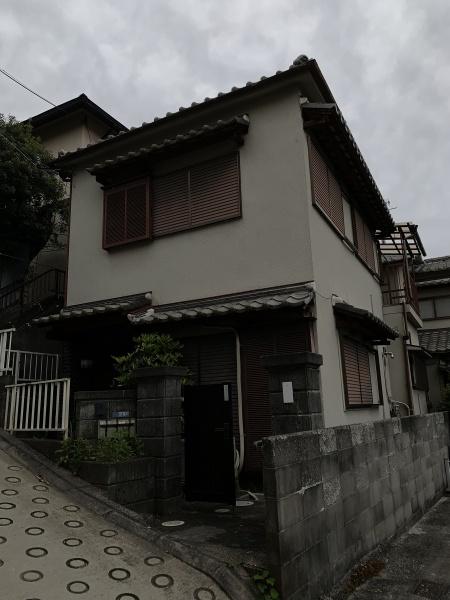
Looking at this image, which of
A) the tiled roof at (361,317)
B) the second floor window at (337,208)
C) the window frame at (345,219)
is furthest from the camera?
the second floor window at (337,208)

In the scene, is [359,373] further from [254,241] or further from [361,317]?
[254,241]

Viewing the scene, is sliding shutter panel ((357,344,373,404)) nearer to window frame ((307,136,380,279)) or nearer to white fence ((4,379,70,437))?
window frame ((307,136,380,279))

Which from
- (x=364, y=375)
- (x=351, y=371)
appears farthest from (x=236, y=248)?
(x=364, y=375)

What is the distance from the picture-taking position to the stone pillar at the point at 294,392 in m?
6.33

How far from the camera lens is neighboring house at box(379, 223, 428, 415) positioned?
46.9 feet

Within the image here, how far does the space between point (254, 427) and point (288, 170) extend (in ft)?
16.0

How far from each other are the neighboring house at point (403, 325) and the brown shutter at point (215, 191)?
6.98 metres

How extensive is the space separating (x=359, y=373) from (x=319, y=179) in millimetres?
4361

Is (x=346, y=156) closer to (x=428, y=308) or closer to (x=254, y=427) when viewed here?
(x=254, y=427)

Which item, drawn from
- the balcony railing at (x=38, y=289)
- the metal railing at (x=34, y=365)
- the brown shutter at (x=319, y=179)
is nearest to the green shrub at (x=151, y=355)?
the metal railing at (x=34, y=365)

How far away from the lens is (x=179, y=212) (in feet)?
33.1

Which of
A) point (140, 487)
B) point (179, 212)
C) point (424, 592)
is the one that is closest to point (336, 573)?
point (424, 592)

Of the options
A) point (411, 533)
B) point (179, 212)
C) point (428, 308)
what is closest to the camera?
point (411, 533)

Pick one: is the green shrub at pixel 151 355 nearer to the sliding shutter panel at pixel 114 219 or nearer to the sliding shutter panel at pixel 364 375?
the sliding shutter panel at pixel 114 219
